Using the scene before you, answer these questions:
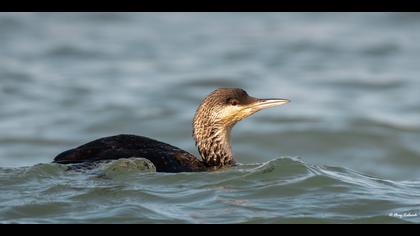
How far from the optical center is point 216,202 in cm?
957

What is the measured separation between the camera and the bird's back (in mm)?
10734

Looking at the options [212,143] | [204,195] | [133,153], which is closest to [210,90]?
[212,143]

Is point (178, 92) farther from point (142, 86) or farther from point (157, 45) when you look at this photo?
point (157, 45)

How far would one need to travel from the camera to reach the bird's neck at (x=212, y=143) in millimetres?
11742

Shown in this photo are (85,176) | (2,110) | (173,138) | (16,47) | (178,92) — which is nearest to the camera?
(85,176)

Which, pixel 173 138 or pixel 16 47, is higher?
pixel 16 47

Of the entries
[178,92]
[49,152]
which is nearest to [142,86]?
[178,92]

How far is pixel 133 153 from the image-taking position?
10766mm

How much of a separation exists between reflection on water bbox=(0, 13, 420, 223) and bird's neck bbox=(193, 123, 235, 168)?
31 cm

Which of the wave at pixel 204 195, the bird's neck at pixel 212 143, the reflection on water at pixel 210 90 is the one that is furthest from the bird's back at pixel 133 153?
the bird's neck at pixel 212 143

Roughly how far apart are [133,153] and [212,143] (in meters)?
1.25

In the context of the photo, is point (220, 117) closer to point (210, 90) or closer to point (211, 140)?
point (211, 140)
